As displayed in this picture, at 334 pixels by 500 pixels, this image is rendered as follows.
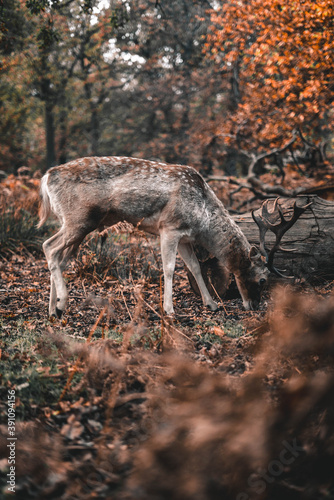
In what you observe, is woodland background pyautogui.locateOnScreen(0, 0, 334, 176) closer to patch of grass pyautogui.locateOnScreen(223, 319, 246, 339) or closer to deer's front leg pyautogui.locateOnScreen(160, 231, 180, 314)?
deer's front leg pyautogui.locateOnScreen(160, 231, 180, 314)

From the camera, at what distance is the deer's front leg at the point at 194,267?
18.2ft

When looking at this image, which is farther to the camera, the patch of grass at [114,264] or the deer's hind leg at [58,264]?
the patch of grass at [114,264]

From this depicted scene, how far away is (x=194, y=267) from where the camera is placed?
5660 millimetres

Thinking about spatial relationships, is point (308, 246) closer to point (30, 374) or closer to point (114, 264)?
point (114, 264)

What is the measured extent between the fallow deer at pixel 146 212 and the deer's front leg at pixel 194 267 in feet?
0.05

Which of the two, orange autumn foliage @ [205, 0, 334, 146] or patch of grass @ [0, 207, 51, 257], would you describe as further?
patch of grass @ [0, 207, 51, 257]

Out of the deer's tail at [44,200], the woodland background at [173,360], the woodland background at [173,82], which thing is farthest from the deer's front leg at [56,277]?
the woodland background at [173,82]

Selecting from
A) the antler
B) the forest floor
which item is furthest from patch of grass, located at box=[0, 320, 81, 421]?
the antler

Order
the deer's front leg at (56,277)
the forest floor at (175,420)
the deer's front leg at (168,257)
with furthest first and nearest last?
the deer's front leg at (168,257) → the deer's front leg at (56,277) → the forest floor at (175,420)

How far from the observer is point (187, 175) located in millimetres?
5324

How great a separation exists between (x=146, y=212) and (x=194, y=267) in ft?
3.80

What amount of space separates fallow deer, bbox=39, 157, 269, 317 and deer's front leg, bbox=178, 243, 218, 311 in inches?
0.6

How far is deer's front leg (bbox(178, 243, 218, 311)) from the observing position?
18.2ft

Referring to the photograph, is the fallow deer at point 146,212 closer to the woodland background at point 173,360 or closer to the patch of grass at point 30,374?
the woodland background at point 173,360
